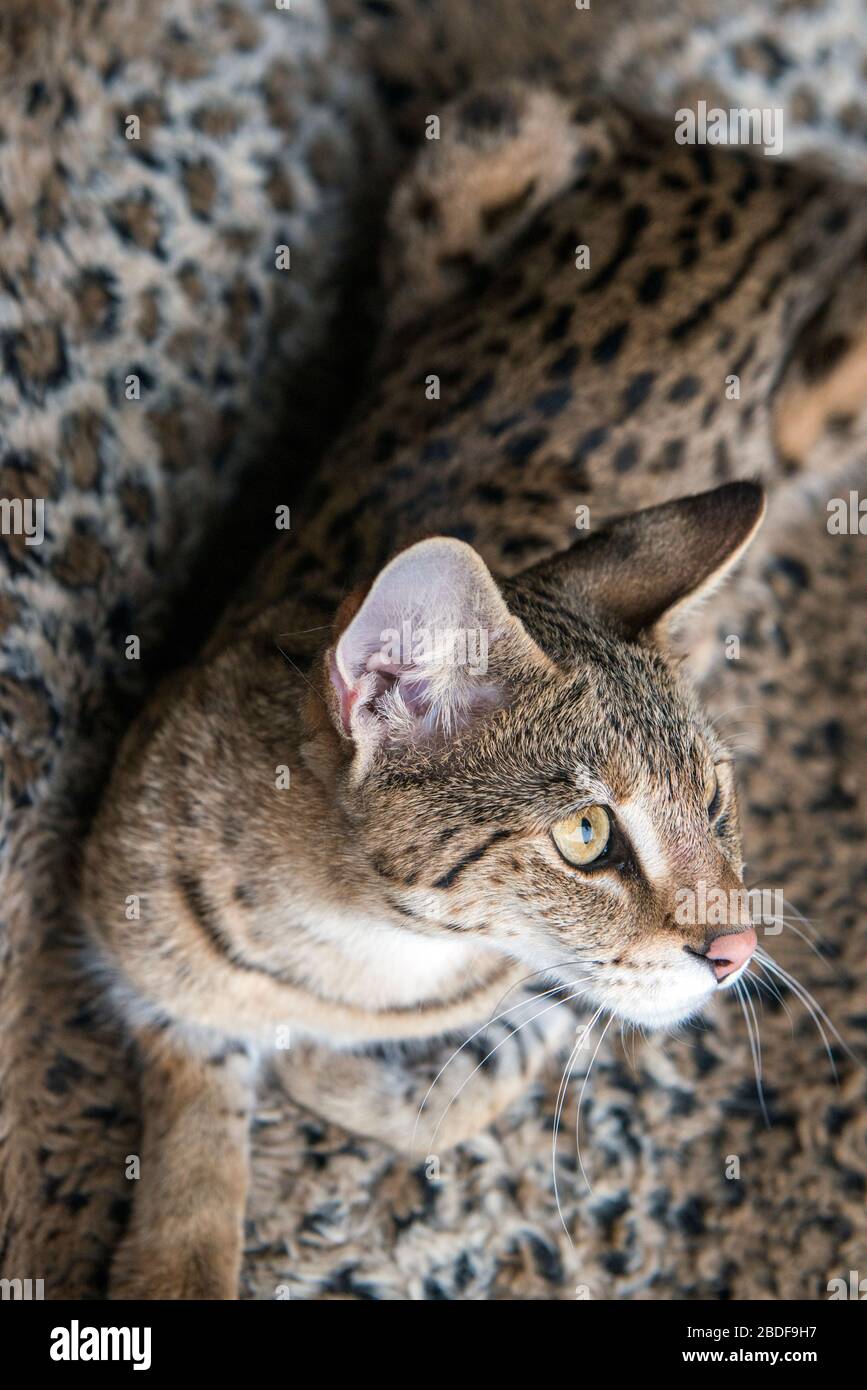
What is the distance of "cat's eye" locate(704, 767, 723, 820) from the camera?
2.02m

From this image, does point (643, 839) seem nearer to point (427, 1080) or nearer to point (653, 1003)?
point (653, 1003)

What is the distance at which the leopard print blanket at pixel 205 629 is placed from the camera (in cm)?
247

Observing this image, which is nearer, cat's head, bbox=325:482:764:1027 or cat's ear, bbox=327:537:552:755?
cat's ear, bbox=327:537:552:755

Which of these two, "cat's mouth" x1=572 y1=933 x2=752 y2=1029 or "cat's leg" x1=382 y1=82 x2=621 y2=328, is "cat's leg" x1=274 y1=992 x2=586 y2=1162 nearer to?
"cat's mouth" x1=572 y1=933 x2=752 y2=1029

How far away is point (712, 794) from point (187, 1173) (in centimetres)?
101

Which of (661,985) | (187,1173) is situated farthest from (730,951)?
(187,1173)

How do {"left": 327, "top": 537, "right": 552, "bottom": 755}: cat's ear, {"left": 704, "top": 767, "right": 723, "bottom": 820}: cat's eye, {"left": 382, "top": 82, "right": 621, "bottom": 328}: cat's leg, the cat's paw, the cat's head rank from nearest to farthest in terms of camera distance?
1. {"left": 327, "top": 537, "right": 552, "bottom": 755}: cat's ear
2. the cat's head
3. {"left": 704, "top": 767, "right": 723, "bottom": 820}: cat's eye
4. the cat's paw
5. {"left": 382, "top": 82, "right": 621, "bottom": 328}: cat's leg

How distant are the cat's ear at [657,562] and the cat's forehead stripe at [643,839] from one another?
31 cm

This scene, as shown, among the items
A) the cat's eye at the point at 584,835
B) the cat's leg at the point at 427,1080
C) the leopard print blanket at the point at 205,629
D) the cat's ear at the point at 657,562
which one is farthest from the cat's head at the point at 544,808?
the leopard print blanket at the point at 205,629

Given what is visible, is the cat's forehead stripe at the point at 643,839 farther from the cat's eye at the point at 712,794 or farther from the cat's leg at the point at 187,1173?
the cat's leg at the point at 187,1173

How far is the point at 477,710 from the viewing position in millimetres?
1960

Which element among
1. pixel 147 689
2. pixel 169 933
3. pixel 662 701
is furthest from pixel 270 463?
pixel 662 701

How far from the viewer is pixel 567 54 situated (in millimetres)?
3234

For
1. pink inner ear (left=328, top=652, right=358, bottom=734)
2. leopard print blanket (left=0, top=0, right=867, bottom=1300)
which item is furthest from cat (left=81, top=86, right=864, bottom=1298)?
leopard print blanket (left=0, top=0, right=867, bottom=1300)
